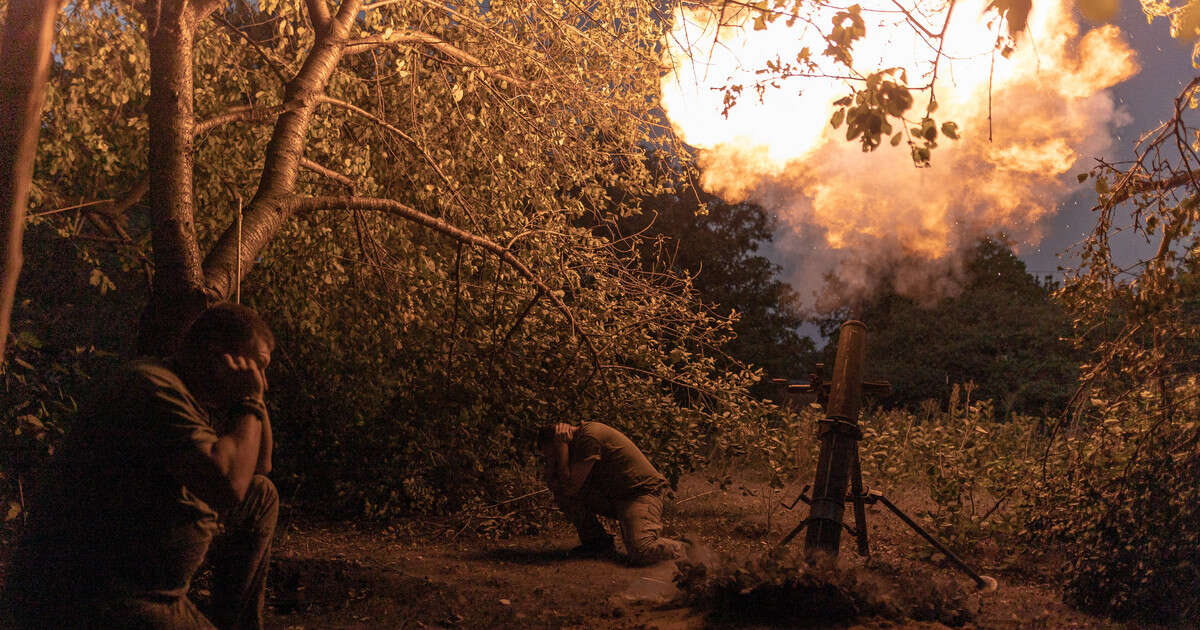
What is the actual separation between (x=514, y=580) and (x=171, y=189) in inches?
144

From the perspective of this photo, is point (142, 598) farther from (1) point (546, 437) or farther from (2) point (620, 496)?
(2) point (620, 496)

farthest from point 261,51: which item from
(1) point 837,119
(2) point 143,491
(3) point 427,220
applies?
(2) point 143,491

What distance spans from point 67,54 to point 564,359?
5.08 meters

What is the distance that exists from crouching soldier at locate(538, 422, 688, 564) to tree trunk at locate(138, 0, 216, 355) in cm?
308

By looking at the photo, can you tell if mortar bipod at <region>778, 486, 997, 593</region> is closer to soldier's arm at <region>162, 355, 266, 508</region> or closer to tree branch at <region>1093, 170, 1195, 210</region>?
tree branch at <region>1093, 170, 1195, 210</region>

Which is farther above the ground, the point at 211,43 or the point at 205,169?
the point at 211,43

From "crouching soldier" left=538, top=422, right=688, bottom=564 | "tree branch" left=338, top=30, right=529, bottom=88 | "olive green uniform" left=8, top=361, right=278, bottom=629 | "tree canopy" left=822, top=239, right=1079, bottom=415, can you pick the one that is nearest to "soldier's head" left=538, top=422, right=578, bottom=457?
"crouching soldier" left=538, top=422, right=688, bottom=564

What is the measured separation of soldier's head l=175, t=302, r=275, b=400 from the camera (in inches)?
109

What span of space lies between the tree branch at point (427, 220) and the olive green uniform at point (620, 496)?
1311 millimetres

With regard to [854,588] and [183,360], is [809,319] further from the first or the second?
[183,360]

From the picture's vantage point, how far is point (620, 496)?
6.97m

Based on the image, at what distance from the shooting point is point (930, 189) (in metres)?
12.1

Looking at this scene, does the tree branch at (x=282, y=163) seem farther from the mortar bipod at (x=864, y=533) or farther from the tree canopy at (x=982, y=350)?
the tree canopy at (x=982, y=350)

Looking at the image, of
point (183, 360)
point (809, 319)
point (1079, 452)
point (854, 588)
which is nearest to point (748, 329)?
point (809, 319)
